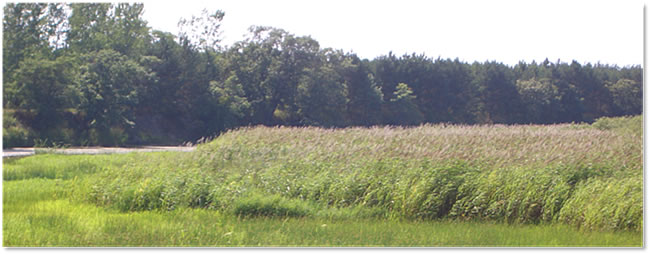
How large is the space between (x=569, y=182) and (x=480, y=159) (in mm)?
1774

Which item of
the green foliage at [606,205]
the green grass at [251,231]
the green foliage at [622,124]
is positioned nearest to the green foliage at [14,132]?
the green grass at [251,231]

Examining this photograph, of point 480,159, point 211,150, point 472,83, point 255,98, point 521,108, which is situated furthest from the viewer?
point 255,98

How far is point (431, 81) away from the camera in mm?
38719

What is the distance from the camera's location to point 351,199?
11.5 m

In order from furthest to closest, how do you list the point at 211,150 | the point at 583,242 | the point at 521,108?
the point at 521,108 < the point at 211,150 < the point at 583,242

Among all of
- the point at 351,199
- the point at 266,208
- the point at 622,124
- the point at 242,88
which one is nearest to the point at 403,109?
the point at 242,88

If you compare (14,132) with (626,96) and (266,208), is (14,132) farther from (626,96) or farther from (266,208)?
(626,96)

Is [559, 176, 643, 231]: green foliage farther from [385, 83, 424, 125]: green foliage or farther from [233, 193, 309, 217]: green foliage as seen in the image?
[385, 83, 424, 125]: green foliage

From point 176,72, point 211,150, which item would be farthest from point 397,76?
point 211,150

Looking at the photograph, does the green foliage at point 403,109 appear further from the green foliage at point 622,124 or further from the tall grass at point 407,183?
the tall grass at point 407,183

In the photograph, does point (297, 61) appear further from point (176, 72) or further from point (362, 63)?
point (176, 72)

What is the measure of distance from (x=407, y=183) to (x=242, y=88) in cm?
3051

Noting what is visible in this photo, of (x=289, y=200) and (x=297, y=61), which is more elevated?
(x=297, y=61)

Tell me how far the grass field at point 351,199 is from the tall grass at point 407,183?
0.03 m
